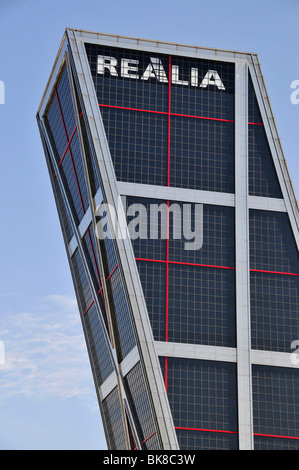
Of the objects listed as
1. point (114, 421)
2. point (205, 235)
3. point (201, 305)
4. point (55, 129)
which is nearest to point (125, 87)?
point (205, 235)

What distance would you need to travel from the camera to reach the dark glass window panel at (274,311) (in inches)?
4023

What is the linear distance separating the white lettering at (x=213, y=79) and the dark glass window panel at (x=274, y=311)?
23111 millimetres

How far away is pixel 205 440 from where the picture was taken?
95.7 metres

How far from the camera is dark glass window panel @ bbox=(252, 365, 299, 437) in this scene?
98.4 m

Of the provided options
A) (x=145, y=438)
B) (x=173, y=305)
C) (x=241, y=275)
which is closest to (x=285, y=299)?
(x=241, y=275)

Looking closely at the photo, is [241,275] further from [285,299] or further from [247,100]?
[247,100]

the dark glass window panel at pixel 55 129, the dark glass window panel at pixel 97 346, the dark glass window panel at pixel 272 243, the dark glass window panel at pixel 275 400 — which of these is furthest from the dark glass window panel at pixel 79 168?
the dark glass window panel at pixel 275 400

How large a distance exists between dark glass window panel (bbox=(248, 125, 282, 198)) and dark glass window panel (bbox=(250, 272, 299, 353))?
9.69 m

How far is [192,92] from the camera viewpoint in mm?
110938

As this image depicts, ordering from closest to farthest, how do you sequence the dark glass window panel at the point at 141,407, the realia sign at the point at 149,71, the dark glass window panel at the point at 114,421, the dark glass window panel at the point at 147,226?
the dark glass window panel at the point at 141,407 → the dark glass window panel at the point at 147,226 → the realia sign at the point at 149,71 → the dark glass window panel at the point at 114,421

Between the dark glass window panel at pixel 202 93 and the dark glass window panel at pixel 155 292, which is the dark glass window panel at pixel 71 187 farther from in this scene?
the dark glass window panel at pixel 155 292

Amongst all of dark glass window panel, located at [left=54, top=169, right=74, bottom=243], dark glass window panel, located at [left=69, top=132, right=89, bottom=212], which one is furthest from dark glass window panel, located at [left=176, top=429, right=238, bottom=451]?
dark glass window panel, located at [left=54, top=169, right=74, bottom=243]

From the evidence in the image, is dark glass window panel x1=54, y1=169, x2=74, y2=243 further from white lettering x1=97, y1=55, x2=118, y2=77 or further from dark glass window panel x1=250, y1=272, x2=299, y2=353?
dark glass window panel x1=250, y1=272, x2=299, y2=353

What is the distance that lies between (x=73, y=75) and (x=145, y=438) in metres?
42.1
